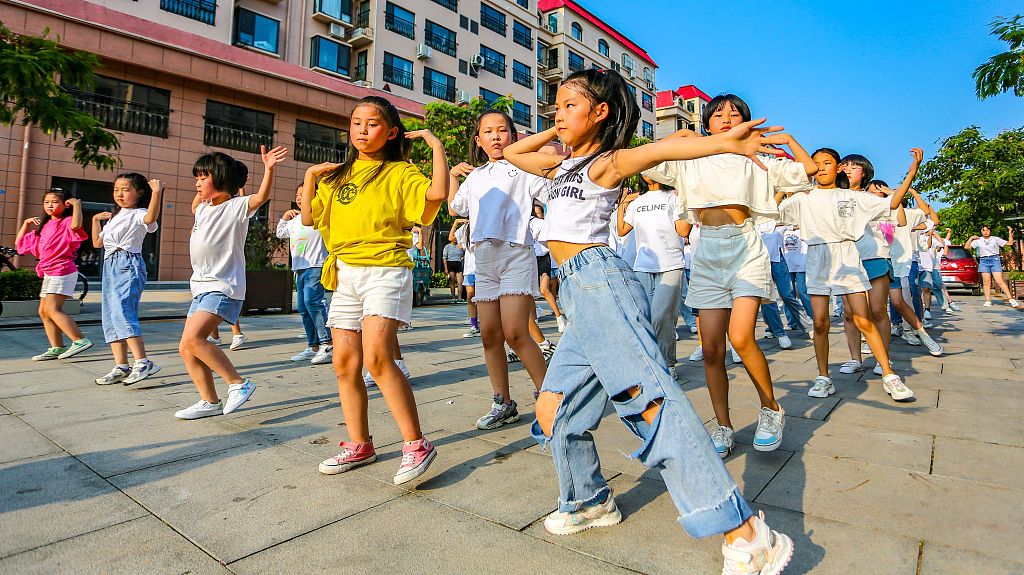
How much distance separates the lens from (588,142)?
208 cm

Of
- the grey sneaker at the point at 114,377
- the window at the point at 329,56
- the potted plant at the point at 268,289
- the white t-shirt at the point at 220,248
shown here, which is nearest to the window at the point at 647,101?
the window at the point at 329,56

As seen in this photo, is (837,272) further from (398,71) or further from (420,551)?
(398,71)

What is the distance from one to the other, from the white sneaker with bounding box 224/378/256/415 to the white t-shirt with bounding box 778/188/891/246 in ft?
13.2

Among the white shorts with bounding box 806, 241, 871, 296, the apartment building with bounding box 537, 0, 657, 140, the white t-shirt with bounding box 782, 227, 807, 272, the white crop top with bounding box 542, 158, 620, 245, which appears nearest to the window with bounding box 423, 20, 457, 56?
the apartment building with bounding box 537, 0, 657, 140

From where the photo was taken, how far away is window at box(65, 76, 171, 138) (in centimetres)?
1675

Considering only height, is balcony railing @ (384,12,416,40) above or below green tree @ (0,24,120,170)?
above

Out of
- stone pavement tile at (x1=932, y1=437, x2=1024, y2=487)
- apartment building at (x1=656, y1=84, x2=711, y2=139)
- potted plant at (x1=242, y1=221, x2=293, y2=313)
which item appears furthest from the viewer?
apartment building at (x1=656, y1=84, x2=711, y2=139)

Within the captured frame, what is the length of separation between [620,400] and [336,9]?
2691 centimetres

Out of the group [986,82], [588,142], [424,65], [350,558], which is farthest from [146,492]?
[424,65]

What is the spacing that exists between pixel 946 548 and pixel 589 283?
1381mm

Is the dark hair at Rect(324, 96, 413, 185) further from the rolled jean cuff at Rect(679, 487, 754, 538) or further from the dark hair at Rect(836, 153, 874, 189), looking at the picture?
the dark hair at Rect(836, 153, 874, 189)

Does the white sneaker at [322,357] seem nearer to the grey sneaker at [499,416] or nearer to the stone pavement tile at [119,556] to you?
the grey sneaker at [499,416]

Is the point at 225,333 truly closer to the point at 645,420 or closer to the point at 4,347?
the point at 4,347

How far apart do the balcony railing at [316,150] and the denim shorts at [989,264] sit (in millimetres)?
19767
